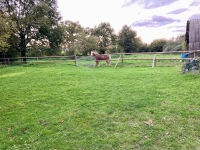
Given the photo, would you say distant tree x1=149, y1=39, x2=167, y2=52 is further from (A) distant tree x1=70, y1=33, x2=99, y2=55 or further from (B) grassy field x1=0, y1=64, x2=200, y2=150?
(B) grassy field x1=0, y1=64, x2=200, y2=150

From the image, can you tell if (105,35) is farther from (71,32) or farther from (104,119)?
(104,119)

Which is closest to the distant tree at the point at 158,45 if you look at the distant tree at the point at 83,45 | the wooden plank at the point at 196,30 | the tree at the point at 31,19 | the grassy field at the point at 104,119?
the distant tree at the point at 83,45

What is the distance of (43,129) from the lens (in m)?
2.57

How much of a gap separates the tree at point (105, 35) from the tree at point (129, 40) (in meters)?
2.29

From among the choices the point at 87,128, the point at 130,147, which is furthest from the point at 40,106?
the point at 130,147

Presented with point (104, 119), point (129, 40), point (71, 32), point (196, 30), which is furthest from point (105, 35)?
point (104, 119)

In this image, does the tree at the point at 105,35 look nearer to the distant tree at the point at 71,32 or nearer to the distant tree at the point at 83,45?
the distant tree at the point at 71,32

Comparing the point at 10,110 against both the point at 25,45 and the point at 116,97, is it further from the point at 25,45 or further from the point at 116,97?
the point at 25,45

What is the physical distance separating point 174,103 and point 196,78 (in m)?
2.56

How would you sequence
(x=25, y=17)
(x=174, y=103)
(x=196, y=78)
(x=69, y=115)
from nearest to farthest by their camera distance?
(x=69, y=115)
(x=174, y=103)
(x=196, y=78)
(x=25, y=17)

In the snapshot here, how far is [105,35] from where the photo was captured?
32.2 metres

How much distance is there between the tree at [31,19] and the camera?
48.3ft

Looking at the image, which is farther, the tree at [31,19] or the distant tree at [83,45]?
the distant tree at [83,45]

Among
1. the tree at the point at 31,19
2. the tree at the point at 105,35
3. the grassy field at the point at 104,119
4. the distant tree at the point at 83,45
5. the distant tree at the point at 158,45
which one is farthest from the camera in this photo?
the tree at the point at 105,35
